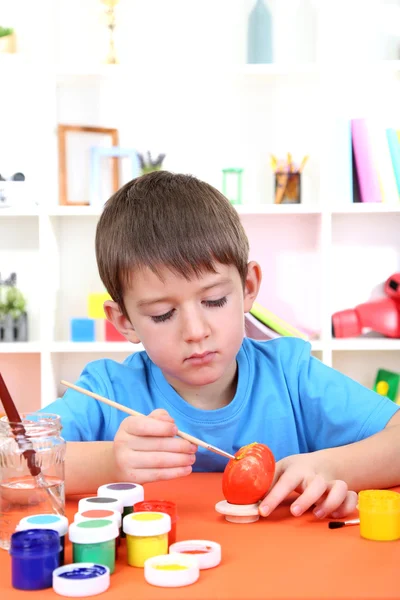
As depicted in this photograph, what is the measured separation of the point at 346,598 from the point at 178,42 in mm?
3139

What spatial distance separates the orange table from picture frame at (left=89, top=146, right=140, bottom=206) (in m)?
2.47

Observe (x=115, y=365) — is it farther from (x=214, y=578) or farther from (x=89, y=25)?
(x=89, y=25)

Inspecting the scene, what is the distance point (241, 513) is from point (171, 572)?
21 cm

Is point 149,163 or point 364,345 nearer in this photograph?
point 364,345

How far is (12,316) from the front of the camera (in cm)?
326

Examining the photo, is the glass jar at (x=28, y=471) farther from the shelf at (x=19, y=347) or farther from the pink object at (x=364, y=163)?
the pink object at (x=364, y=163)

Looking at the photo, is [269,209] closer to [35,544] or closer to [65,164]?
[65,164]

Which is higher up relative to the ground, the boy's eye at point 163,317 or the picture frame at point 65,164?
the picture frame at point 65,164

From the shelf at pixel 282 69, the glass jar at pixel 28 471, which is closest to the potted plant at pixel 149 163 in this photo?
the shelf at pixel 282 69

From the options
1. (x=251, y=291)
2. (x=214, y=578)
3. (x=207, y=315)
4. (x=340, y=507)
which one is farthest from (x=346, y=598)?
(x=251, y=291)

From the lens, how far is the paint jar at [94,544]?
716mm

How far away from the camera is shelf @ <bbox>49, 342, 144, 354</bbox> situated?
3116 mm

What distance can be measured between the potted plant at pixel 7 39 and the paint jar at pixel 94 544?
9.58 ft

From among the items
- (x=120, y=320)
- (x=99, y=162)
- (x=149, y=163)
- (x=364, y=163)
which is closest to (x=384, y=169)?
(x=364, y=163)
